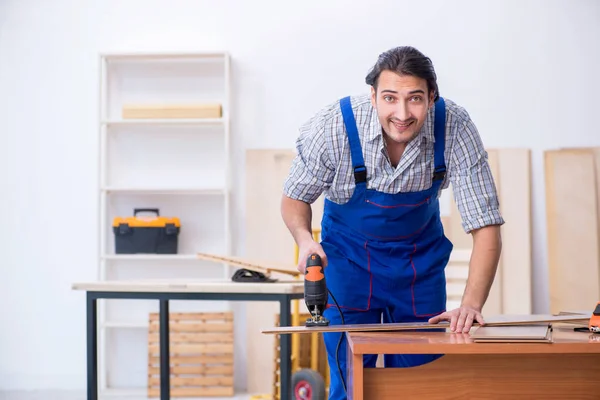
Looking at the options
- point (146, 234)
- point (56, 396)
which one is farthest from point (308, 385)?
point (56, 396)

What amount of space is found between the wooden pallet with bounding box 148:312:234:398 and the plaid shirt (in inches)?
Answer: 111

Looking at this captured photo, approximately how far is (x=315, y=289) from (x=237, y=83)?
136 inches

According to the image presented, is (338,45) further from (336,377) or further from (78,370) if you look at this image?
(336,377)

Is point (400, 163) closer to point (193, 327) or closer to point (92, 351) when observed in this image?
point (92, 351)

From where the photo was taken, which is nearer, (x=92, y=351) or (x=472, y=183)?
(x=472, y=183)

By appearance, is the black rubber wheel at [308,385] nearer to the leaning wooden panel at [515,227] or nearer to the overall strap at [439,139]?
the leaning wooden panel at [515,227]

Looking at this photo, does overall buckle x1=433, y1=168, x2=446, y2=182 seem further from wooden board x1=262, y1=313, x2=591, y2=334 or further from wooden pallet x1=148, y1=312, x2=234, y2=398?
wooden pallet x1=148, y1=312, x2=234, y2=398

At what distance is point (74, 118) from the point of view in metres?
5.49


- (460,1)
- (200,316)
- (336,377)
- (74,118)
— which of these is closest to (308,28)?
(460,1)

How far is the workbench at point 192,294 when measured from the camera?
3336 mm

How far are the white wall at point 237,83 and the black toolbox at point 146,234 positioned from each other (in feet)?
1.27

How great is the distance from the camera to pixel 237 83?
542cm

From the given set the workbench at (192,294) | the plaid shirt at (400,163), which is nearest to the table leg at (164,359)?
the workbench at (192,294)

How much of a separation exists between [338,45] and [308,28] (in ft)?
0.78
